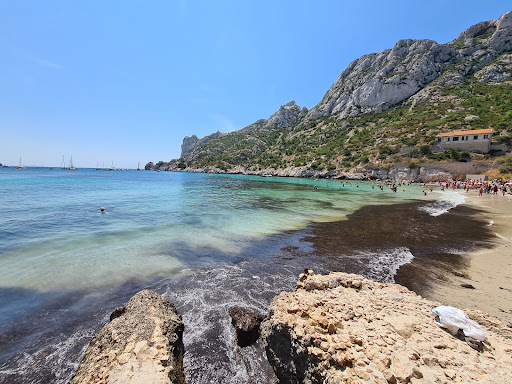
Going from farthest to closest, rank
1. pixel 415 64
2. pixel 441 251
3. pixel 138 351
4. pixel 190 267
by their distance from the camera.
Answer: pixel 415 64 < pixel 441 251 < pixel 190 267 < pixel 138 351

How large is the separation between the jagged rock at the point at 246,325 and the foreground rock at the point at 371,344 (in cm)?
32

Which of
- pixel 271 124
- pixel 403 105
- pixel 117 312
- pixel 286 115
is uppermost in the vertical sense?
pixel 286 115

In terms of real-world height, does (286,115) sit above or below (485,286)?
above

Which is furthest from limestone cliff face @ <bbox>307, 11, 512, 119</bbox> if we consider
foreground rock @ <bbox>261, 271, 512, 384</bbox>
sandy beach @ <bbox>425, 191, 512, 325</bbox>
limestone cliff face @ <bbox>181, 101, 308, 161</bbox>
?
foreground rock @ <bbox>261, 271, 512, 384</bbox>

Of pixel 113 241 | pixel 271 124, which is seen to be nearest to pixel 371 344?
pixel 113 241

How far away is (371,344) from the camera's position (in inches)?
141

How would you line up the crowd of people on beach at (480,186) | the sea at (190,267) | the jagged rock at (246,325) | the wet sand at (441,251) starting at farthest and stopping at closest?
1. the crowd of people on beach at (480,186)
2. the wet sand at (441,251)
3. the jagged rock at (246,325)
4. the sea at (190,267)

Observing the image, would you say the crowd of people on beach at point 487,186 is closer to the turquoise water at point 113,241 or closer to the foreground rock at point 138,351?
the turquoise water at point 113,241

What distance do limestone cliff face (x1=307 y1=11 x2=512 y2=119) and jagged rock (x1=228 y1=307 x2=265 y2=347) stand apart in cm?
12325

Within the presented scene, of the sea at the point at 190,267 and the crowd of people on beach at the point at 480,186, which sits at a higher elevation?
the crowd of people on beach at the point at 480,186

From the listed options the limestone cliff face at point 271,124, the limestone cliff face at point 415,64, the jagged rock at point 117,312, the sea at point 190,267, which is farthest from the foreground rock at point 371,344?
the limestone cliff face at point 271,124

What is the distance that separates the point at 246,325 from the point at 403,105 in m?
124

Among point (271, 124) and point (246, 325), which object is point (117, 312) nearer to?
point (246, 325)

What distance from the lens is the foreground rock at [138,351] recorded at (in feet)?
10.8
